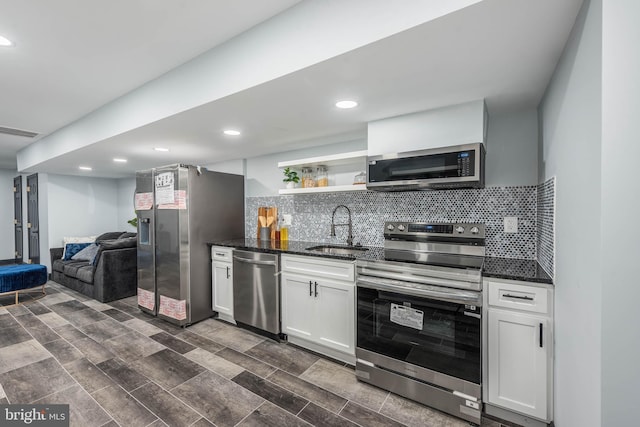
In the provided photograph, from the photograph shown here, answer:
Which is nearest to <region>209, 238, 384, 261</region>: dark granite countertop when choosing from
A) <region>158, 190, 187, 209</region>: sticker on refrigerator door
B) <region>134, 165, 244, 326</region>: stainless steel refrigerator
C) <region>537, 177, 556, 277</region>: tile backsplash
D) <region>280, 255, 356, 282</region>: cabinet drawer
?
<region>280, 255, 356, 282</region>: cabinet drawer

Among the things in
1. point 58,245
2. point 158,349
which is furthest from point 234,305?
point 58,245

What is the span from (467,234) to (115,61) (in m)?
3.00

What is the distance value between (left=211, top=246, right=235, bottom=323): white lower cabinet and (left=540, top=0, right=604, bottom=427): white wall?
2.85 metres

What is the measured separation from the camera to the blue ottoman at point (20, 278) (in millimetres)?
3844

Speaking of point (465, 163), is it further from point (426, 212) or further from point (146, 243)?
point (146, 243)

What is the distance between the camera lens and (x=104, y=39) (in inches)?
71.2

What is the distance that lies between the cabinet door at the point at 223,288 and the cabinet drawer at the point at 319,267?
852mm

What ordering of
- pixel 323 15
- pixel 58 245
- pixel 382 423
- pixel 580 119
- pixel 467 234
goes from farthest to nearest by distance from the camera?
pixel 58 245, pixel 467 234, pixel 382 423, pixel 323 15, pixel 580 119

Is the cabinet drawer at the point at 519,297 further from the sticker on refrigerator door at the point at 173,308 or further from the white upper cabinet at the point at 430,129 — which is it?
the sticker on refrigerator door at the point at 173,308

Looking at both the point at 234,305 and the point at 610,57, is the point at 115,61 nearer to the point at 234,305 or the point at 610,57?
the point at 234,305

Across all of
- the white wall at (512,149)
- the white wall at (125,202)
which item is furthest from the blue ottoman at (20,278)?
the white wall at (512,149)

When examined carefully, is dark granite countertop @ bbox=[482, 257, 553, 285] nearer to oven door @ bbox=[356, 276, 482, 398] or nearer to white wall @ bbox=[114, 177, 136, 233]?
oven door @ bbox=[356, 276, 482, 398]

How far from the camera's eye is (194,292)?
331 centimetres

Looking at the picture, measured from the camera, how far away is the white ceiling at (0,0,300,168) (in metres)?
1.54
